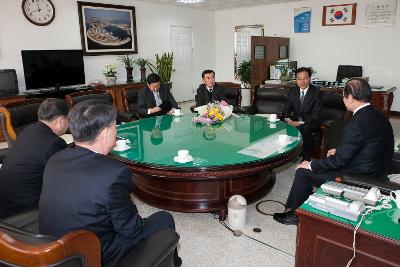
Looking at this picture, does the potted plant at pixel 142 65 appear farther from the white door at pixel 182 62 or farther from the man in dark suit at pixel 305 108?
the man in dark suit at pixel 305 108

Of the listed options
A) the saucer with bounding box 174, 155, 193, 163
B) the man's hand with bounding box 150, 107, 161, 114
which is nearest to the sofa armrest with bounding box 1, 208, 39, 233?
the saucer with bounding box 174, 155, 193, 163

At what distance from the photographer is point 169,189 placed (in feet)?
8.73

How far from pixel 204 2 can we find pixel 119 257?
7.27m

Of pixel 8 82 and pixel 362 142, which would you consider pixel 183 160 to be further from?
pixel 8 82

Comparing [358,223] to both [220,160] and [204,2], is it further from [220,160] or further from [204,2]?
[204,2]

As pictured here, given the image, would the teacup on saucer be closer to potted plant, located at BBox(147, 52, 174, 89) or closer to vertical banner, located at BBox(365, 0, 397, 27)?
potted plant, located at BBox(147, 52, 174, 89)

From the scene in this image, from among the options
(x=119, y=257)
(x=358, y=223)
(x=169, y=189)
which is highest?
(x=358, y=223)

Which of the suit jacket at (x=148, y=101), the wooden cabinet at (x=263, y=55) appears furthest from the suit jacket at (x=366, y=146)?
the wooden cabinet at (x=263, y=55)

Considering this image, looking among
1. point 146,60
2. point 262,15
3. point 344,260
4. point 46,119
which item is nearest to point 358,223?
point 344,260

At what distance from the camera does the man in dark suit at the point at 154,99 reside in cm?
415

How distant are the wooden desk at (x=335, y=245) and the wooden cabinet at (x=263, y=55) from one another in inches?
198

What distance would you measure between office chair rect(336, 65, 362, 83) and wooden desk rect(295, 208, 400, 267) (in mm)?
5729

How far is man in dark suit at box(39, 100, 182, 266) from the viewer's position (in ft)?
3.97

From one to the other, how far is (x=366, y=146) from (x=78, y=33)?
5830 millimetres
